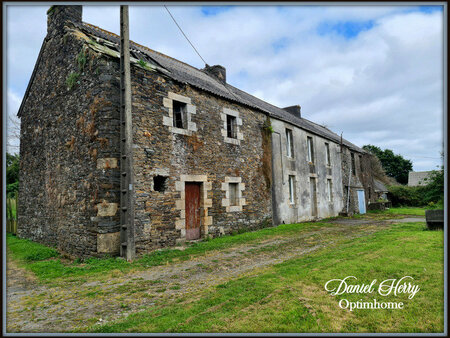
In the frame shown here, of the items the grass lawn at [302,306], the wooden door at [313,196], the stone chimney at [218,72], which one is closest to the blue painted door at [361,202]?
the wooden door at [313,196]

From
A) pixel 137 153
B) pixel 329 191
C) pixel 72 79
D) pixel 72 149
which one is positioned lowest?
pixel 329 191

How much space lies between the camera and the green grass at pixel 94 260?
21.5 ft

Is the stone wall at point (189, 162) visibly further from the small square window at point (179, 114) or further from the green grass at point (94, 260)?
the green grass at point (94, 260)

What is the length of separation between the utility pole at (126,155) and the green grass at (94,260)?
546 millimetres

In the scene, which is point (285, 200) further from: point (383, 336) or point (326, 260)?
point (383, 336)

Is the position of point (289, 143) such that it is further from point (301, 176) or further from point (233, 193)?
point (233, 193)

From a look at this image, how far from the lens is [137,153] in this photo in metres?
8.20

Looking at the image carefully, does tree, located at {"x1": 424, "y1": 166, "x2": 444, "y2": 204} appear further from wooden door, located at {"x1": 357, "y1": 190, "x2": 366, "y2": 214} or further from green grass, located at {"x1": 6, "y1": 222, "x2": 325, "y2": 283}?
wooden door, located at {"x1": 357, "y1": 190, "x2": 366, "y2": 214}

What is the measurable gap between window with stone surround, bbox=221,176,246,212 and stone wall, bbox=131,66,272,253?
0.18ft

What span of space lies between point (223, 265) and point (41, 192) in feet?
26.7

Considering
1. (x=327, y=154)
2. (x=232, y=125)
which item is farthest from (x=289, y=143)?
(x=327, y=154)

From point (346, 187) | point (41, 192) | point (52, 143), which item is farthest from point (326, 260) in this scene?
point (346, 187)

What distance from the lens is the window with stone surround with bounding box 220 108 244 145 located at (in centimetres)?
1176

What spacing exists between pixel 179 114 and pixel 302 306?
25.4 ft
